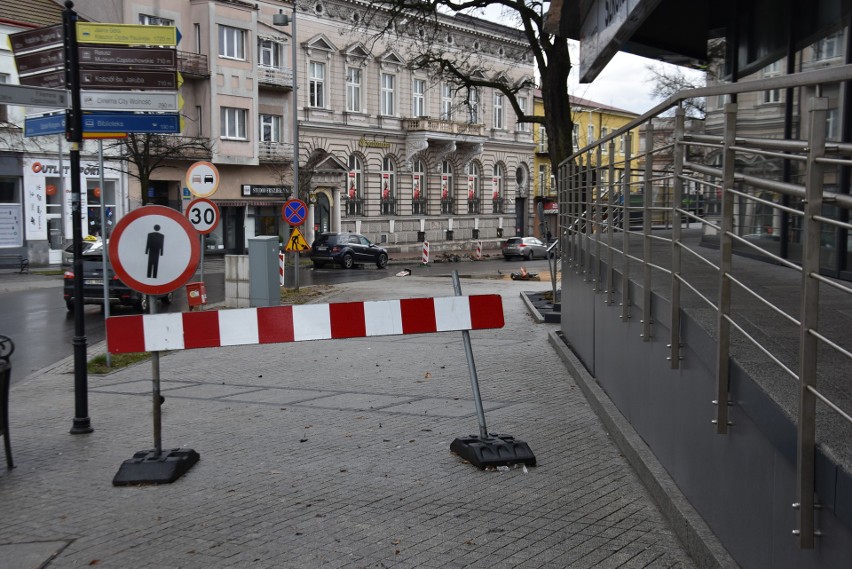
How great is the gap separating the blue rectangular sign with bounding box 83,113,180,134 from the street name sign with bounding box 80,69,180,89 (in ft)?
0.94

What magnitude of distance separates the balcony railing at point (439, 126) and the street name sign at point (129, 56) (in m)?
48.9

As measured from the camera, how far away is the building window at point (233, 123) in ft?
150

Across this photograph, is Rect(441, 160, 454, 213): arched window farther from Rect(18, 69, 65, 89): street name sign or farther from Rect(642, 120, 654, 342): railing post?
Rect(642, 120, 654, 342): railing post

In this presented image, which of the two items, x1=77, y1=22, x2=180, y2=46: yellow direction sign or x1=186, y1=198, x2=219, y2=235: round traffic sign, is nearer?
x1=77, y1=22, x2=180, y2=46: yellow direction sign

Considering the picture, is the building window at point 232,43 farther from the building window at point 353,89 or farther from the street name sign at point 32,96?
the street name sign at point 32,96

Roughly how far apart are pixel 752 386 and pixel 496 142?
63.1m

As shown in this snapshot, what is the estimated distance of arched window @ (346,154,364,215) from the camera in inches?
2124

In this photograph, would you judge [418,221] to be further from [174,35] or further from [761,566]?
[761,566]

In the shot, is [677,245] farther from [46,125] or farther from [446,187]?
[446,187]

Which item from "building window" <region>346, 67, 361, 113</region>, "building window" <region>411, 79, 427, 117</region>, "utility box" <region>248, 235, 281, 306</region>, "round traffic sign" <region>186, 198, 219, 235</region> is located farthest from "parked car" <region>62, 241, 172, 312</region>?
"building window" <region>411, 79, 427, 117</region>

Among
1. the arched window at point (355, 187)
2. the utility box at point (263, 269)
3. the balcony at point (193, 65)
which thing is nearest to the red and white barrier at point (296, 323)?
the utility box at point (263, 269)

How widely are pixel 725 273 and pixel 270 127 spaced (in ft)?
152

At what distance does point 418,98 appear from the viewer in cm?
5959

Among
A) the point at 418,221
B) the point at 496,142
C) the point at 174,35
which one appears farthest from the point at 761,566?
the point at 496,142
